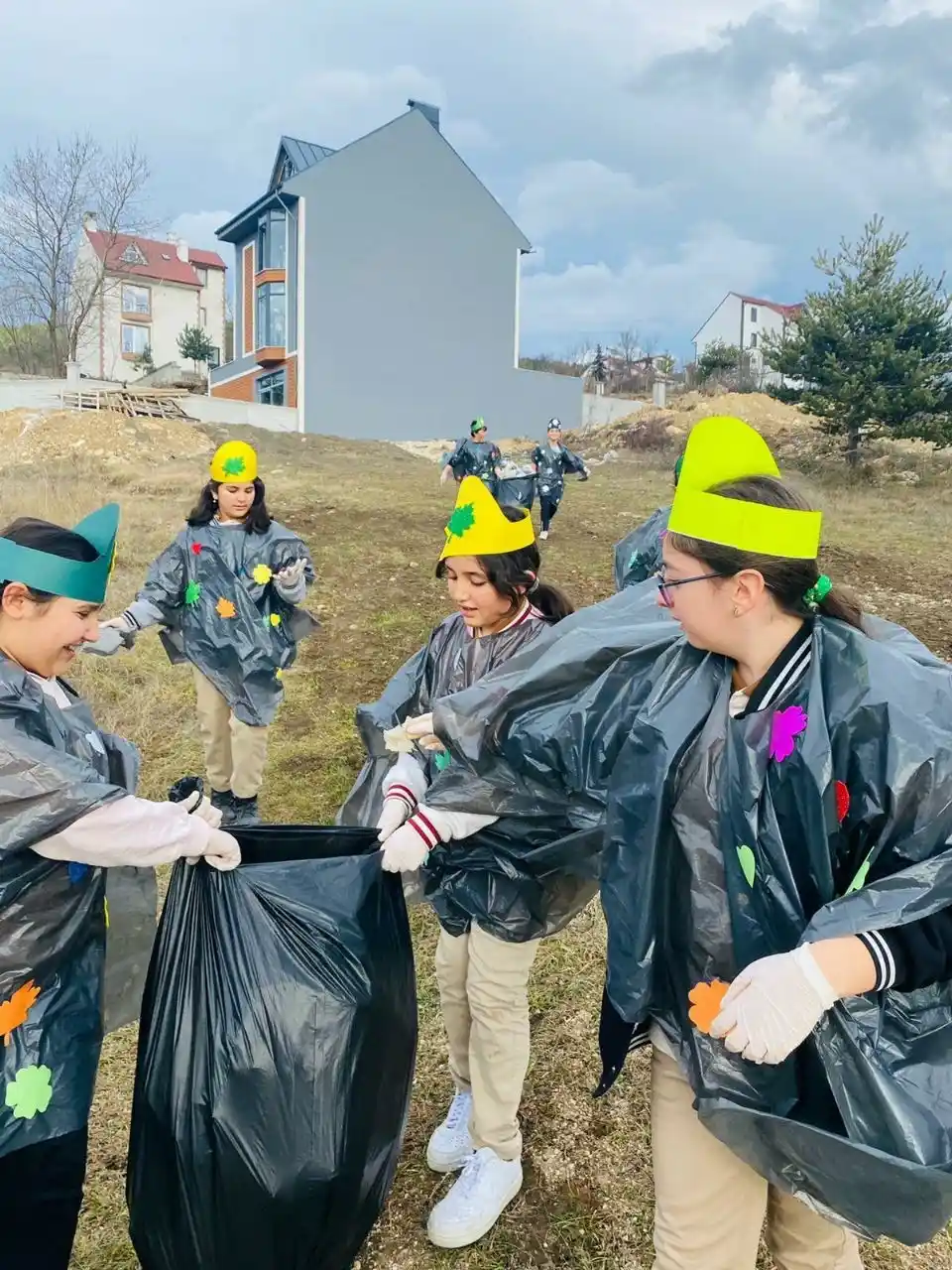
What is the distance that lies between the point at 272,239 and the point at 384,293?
136 inches

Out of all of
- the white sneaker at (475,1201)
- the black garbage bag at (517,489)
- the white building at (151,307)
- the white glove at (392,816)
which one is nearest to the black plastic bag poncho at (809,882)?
the white glove at (392,816)

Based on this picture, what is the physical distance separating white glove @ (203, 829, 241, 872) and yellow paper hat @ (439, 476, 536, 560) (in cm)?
79

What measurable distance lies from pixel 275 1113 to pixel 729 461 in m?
1.32

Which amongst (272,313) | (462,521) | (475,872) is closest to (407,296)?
(272,313)

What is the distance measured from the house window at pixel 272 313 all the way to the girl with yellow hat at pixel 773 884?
2633 centimetres

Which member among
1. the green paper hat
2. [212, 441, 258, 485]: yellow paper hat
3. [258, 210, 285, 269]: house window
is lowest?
the green paper hat

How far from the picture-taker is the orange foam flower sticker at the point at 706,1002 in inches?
53.6

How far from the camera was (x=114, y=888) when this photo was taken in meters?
2.02

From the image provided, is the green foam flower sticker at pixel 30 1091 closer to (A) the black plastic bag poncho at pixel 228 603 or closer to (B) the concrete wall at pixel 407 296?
(A) the black plastic bag poncho at pixel 228 603

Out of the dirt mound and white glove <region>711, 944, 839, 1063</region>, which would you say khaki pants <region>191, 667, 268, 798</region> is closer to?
white glove <region>711, 944, 839, 1063</region>

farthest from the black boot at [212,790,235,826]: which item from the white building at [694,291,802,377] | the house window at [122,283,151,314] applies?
the white building at [694,291,802,377]

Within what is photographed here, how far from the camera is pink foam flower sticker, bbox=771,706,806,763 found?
4.17 ft

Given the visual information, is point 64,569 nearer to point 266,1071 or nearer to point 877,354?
point 266,1071

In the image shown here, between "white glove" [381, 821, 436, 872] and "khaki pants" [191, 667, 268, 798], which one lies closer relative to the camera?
"white glove" [381, 821, 436, 872]
